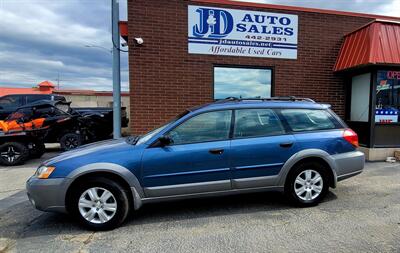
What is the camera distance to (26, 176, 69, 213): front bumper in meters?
3.91

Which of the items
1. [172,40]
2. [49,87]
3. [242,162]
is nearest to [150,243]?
[242,162]

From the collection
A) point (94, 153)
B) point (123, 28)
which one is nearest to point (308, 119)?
point (94, 153)

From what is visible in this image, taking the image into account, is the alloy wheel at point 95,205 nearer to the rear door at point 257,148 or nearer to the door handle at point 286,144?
the rear door at point 257,148

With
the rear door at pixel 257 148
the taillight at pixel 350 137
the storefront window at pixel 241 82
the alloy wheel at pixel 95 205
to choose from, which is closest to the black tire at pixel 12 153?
the storefront window at pixel 241 82

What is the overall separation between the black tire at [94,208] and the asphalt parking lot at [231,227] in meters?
0.10

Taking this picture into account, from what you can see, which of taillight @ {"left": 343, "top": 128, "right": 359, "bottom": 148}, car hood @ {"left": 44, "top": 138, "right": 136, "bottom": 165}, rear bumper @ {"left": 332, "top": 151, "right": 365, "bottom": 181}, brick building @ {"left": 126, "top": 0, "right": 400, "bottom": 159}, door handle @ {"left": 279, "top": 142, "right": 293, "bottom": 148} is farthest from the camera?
brick building @ {"left": 126, "top": 0, "right": 400, "bottom": 159}

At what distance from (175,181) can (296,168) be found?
6.08 feet

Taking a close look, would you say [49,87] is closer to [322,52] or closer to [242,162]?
[322,52]

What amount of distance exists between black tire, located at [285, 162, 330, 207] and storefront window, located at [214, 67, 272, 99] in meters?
4.62

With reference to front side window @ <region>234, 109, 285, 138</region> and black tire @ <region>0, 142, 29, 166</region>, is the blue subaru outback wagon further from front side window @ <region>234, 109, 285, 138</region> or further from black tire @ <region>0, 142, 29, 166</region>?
black tire @ <region>0, 142, 29, 166</region>

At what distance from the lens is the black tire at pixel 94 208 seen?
13.0 feet

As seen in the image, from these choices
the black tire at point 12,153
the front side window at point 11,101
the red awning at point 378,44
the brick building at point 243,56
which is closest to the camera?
Answer: the red awning at point 378,44

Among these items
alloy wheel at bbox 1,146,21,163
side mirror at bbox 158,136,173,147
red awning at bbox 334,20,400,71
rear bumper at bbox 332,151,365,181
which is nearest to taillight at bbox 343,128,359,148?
rear bumper at bbox 332,151,365,181

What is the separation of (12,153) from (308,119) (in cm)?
794
